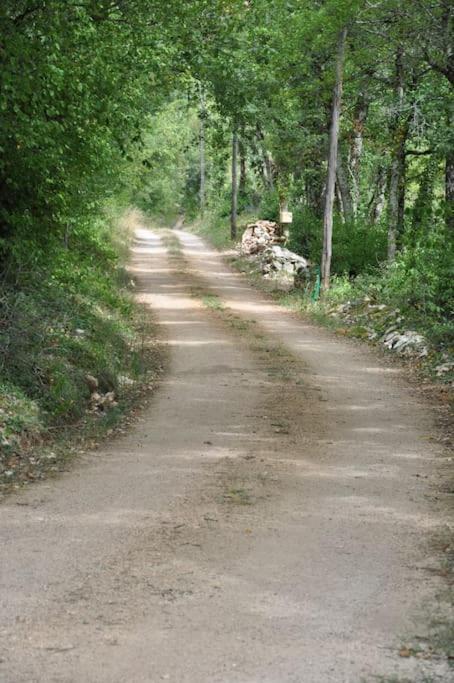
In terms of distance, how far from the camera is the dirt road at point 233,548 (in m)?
4.53

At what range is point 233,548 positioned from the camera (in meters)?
6.35

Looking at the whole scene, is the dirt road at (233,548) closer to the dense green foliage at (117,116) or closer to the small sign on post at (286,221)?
the dense green foliage at (117,116)

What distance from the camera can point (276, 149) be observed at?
2956cm

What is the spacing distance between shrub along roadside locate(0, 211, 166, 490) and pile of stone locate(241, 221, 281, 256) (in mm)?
19034

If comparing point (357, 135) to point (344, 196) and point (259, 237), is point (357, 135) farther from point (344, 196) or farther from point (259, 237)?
point (259, 237)

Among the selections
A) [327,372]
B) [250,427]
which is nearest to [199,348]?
[327,372]

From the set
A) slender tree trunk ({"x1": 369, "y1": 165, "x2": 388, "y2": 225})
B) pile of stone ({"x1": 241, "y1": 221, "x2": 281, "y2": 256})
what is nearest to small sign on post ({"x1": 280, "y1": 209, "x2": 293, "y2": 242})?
pile of stone ({"x1": 241, "y1": 221, "x2": 281, "y2": 256})

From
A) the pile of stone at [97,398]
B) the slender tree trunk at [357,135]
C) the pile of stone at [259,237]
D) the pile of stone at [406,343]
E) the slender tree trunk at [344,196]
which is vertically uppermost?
the slender tree trunk at [357,135]

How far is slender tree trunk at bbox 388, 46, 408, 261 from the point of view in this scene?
21188 millimetres

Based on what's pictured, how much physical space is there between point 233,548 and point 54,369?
5.74 metres

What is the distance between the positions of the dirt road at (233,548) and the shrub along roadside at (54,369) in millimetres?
575

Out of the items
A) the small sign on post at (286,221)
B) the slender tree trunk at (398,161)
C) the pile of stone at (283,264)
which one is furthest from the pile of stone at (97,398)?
the small sign on post at (286,221)

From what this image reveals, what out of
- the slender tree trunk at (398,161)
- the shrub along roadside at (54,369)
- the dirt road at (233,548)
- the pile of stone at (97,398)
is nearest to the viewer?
the dirt road at (233,548)

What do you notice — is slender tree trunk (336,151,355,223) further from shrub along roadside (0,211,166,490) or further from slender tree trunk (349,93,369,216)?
shrub along roadside (0,211,166,490)
